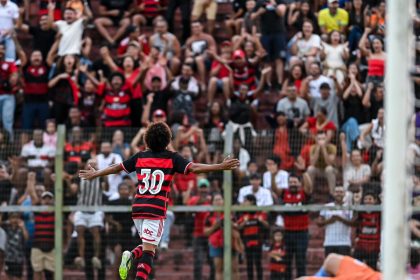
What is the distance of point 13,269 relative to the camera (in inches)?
742

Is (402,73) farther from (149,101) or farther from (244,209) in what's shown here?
(149,101)

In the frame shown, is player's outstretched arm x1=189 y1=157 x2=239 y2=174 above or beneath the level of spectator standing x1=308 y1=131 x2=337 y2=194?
beneath

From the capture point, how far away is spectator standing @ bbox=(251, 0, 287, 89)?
22.6 meters

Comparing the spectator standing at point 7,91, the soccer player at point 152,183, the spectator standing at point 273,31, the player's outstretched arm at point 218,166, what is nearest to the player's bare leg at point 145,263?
the soccer player at point 152,183

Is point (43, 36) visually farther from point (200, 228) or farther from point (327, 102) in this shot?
point (200, 228)

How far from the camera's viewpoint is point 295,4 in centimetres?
2334

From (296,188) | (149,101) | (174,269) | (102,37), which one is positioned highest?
(102,37)

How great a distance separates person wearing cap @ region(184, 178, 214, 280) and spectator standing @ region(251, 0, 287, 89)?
161 inches

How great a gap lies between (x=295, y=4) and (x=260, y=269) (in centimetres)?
662

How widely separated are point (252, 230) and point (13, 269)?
3.70m

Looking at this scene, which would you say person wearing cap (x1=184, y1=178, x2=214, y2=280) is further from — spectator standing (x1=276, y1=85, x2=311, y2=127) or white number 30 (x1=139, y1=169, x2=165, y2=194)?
white number 30 (x1=139, y1=169, x2=165, y2=194)

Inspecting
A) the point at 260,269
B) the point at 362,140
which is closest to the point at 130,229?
the point at 260,269

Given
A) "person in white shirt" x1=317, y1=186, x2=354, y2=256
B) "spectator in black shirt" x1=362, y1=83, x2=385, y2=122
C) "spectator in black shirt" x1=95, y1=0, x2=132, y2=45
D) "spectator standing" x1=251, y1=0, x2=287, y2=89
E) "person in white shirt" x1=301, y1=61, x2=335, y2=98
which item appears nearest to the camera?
"person in white shirt" x1=317, y1=186, x2=354, y2=256

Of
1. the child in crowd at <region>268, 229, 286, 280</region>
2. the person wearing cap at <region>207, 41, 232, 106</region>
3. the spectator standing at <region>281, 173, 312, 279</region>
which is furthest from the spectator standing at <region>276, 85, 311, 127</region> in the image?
the child in crowd at <region>268, 229, 286, 280</region>
